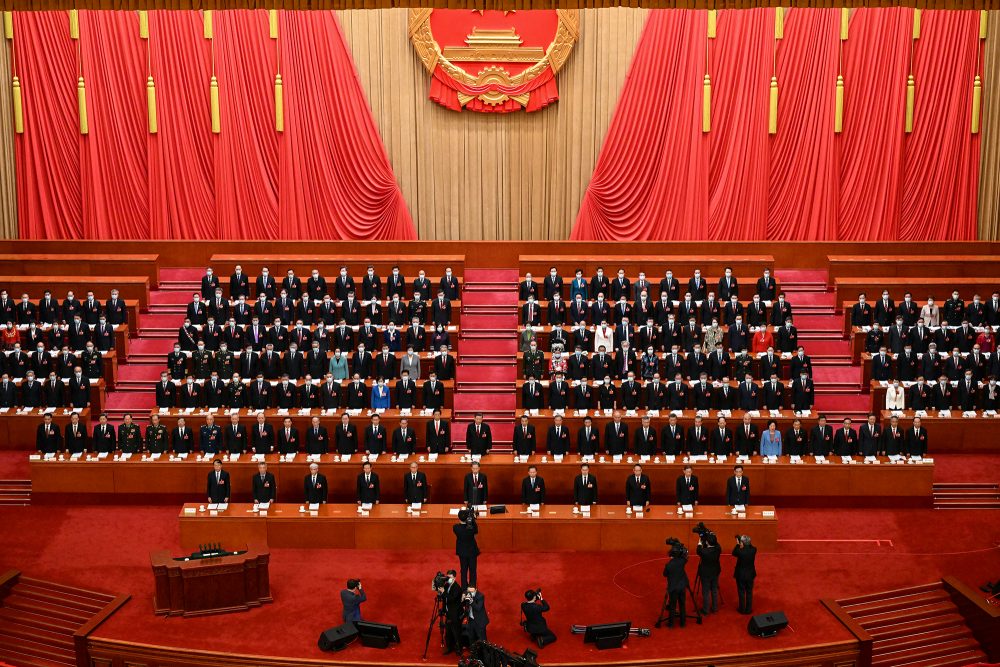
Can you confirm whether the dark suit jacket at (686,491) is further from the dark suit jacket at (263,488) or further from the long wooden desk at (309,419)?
the dark suit jacket at (263,488)

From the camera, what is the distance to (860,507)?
13.3 metres

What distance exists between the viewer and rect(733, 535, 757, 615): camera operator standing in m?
10.7

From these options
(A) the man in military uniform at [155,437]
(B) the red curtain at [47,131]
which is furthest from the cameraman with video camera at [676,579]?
(B) the red curtain at [47,131]

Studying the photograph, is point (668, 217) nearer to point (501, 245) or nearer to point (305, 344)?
point (501, 245)

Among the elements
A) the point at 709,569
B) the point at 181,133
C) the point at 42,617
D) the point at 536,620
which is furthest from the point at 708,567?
the point at 181,133

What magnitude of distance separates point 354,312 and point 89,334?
3.35 meters

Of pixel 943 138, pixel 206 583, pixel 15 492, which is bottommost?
pixel 206 583

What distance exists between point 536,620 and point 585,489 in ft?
8.01

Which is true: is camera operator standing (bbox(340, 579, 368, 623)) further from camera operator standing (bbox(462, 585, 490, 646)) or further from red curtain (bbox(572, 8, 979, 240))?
red curtain (bbox(572, 8, 979, 240))

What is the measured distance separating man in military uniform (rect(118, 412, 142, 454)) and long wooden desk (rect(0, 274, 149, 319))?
12.2 feet

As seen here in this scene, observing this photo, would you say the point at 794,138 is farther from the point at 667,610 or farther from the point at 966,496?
the point at 667,610

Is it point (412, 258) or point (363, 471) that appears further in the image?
point (412, 258)

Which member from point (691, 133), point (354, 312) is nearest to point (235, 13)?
point (354, 312)

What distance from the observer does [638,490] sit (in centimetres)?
1239
